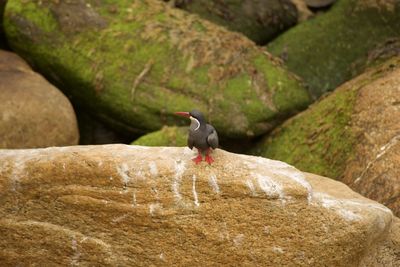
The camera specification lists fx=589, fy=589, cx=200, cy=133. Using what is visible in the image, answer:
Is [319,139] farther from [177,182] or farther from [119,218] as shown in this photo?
[119,218]

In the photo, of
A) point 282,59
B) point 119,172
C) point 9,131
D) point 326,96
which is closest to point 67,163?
point 119,172

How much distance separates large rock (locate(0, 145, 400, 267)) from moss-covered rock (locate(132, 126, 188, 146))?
2.70 meters

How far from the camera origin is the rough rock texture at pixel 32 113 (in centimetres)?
874

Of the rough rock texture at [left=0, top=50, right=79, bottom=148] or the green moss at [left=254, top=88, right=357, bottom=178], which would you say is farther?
the rough rock texture at [left=0, top=50, right=79, bottom=148]

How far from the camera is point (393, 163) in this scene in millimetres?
7422

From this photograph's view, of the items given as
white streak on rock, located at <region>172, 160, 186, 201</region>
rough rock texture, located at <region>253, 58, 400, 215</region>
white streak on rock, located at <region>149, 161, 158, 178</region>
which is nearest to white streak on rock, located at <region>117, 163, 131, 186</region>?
white streak on rock, located at <region>149, 161, 158, 178</region>

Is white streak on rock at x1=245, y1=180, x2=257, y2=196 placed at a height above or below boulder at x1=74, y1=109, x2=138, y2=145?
above

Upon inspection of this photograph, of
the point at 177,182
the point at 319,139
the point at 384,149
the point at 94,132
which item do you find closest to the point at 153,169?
the point at 177,182

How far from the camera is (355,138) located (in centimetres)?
811

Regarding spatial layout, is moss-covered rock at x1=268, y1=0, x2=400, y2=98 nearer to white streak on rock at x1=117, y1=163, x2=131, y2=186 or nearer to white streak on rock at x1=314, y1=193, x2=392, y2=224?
white streak on rock at x1=314, y1=193, x2=392, y2=224

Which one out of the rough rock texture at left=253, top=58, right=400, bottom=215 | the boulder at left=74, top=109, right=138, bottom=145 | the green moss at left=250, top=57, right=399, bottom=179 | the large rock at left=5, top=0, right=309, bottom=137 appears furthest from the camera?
the boulder at left=74, top=109, right=138, bottom=145

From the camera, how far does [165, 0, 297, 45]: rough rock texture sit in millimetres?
11539

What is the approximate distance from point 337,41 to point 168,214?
6.63 metres

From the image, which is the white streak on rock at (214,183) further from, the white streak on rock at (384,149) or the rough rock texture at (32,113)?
the rough rock texture at (32,113)
